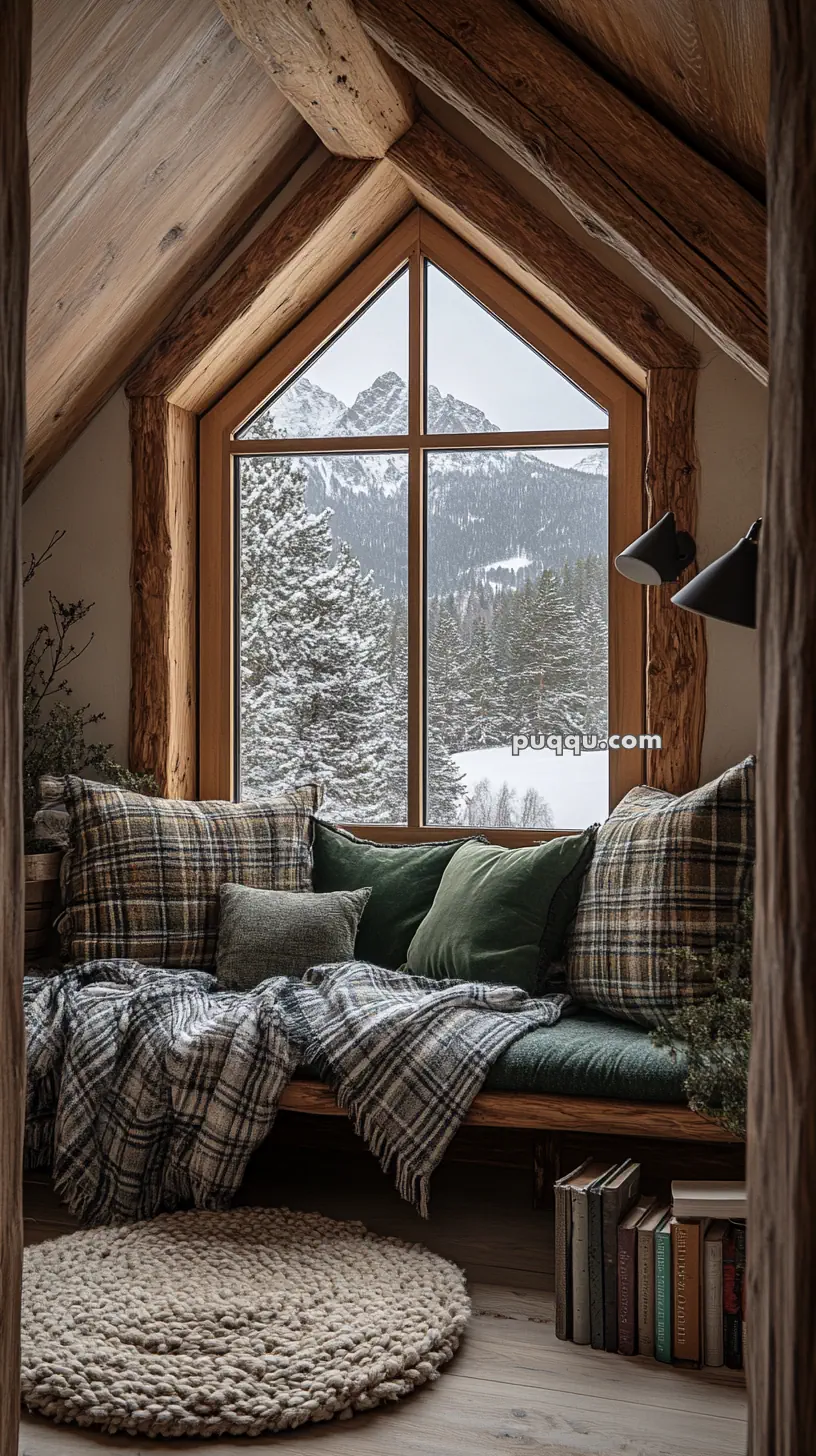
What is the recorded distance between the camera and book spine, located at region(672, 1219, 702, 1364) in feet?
7.38

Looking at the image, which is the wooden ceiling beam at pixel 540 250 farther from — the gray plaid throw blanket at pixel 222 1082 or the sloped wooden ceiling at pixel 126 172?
the gray plaid throw blanket at pixel 222 1082

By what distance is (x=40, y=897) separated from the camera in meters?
3.61

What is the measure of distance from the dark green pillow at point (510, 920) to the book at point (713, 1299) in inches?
39.5

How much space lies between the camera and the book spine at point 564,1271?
2338 mm

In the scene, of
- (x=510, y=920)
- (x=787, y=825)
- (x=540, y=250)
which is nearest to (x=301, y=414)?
(x=540, y=250)

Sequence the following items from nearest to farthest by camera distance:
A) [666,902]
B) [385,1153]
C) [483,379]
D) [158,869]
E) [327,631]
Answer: [385,1153] → [666,902] → [158,869] → [483,379] → [327,631]

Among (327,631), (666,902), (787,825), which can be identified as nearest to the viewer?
(787,825)

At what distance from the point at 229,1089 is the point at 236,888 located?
2.89 ft

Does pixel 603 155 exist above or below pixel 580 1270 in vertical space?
above

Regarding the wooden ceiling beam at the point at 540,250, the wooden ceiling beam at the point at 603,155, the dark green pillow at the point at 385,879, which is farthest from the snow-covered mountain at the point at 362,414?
the dark green pillow at the point at 385,879

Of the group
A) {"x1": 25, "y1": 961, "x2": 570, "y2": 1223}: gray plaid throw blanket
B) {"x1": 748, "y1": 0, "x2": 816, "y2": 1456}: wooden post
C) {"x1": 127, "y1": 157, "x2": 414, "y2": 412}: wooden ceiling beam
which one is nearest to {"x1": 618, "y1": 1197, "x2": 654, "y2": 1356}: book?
{"x1": 25, "y1": 961, "x2": 570, "y2": 1223}: gray plaid throw blanket

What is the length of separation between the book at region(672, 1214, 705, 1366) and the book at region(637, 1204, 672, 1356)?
46 mm

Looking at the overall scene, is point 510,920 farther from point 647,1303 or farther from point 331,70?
point 331,70

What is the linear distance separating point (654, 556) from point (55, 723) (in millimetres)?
2112
